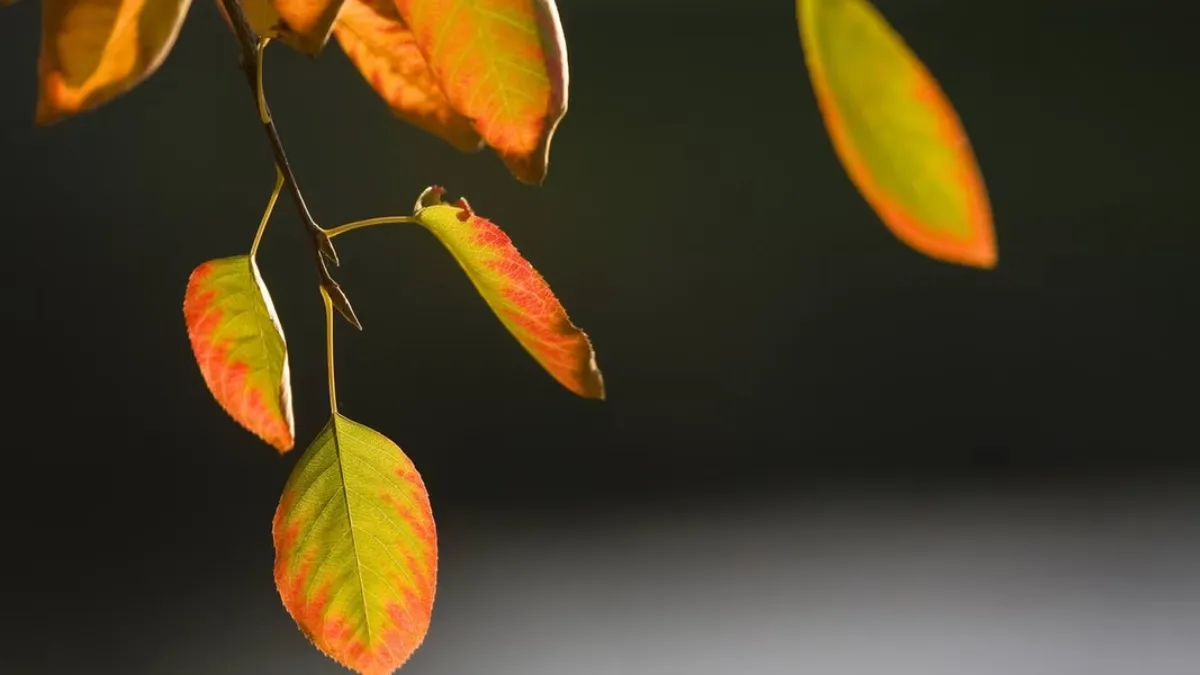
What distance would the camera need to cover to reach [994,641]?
0.63 m

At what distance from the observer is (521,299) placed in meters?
0.11

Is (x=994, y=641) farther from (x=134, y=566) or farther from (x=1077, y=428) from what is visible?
(x=134, y=566)

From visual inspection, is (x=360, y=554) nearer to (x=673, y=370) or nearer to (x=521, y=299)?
(x=521, y=299)

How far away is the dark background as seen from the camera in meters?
0.64

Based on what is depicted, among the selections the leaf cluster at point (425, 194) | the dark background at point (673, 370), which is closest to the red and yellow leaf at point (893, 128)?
the leaf cluster at point (425, 194)

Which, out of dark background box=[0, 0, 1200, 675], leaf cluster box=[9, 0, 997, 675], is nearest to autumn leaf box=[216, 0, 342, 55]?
leaf cluster box=[9, 0, 997, 675]

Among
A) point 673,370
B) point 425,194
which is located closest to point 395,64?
point 425,194

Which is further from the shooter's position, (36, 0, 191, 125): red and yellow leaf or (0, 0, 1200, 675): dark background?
(0, 0, 1200, 675): dark background

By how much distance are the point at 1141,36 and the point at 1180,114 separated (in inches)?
2.8

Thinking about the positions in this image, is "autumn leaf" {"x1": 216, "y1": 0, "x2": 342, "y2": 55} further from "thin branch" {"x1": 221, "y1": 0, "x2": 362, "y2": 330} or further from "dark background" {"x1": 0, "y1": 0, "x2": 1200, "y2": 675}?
"dark background" {"x1": 0, "y1": 0, "x2": 1200, "y2": 675}

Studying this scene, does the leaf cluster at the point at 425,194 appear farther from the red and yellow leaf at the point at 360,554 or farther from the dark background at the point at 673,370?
the dark background at the point at 673,370

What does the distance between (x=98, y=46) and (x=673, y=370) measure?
0.63 meters

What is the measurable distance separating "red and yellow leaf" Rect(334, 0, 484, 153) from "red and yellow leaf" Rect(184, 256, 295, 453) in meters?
0.03

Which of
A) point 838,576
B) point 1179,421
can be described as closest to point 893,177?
point 838,576
